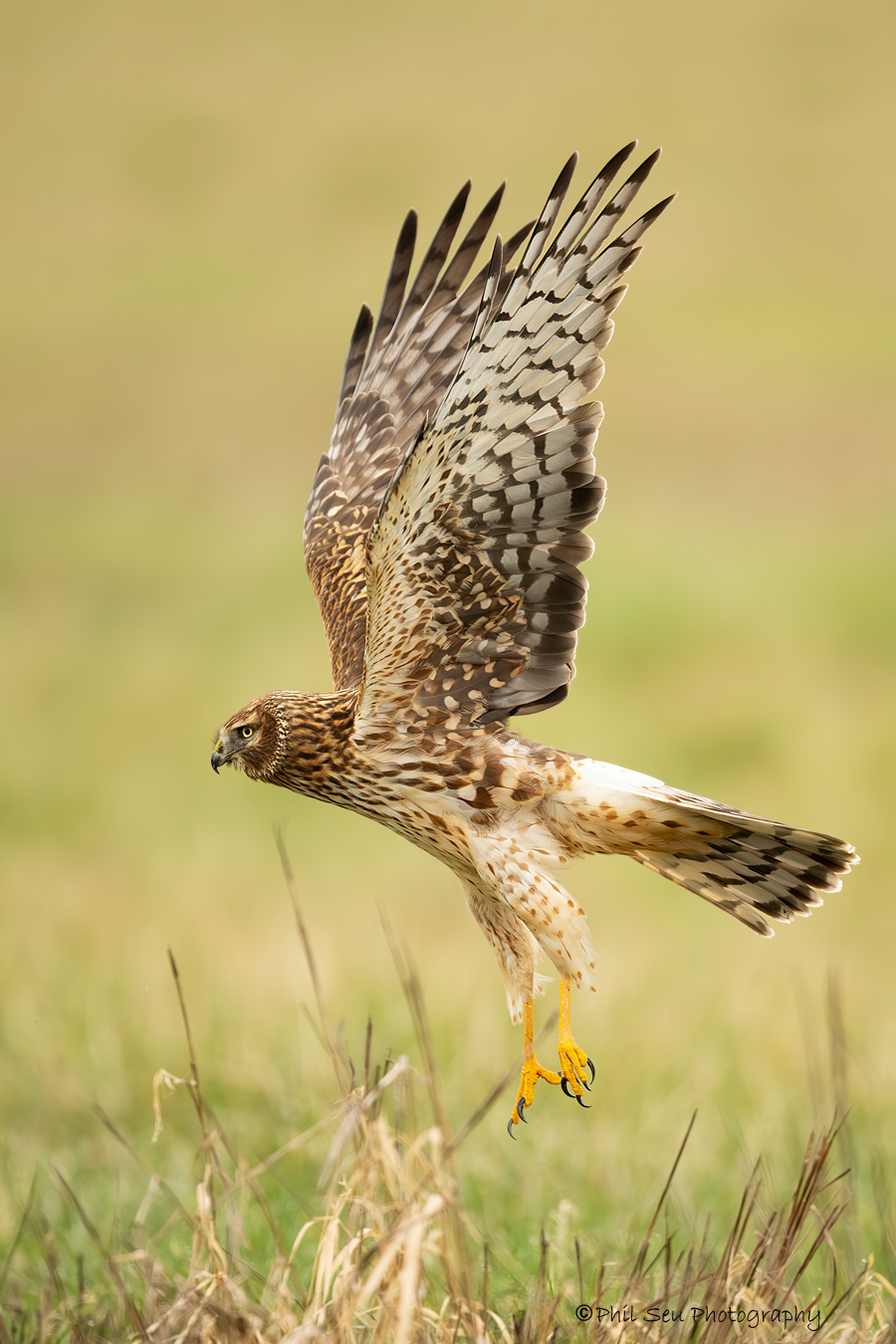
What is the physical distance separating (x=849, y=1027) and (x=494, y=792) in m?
5.64

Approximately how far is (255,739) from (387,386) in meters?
1.75

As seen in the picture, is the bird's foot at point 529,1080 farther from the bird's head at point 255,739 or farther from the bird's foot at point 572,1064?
the bird's head at point 255,739

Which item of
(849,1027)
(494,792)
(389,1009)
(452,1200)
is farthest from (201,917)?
(452,1200)

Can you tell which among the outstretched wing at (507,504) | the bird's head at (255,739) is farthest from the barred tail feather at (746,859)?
the bird's head at (255,739)

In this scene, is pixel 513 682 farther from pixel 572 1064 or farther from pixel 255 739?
pixel 572 1064

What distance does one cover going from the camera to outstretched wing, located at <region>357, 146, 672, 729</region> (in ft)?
10.3

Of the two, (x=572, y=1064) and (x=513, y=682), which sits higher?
(x=513, y=682)

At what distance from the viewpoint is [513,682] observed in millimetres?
3408

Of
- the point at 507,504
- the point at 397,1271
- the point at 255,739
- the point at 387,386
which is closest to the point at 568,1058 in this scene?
the point at 397,1271

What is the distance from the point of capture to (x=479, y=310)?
3.13 metres

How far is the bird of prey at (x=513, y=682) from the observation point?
315 centimetres

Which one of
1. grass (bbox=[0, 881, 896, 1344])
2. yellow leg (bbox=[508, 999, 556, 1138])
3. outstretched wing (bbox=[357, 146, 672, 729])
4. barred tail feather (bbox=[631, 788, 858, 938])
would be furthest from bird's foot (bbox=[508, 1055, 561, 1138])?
outstretched wing (bbox=[357, 146, 672, 729])

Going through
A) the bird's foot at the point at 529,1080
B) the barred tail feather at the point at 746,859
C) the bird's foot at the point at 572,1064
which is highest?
the barred tail feather at the point at 746,859

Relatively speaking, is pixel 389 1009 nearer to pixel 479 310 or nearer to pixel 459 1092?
pixel 459 1092
